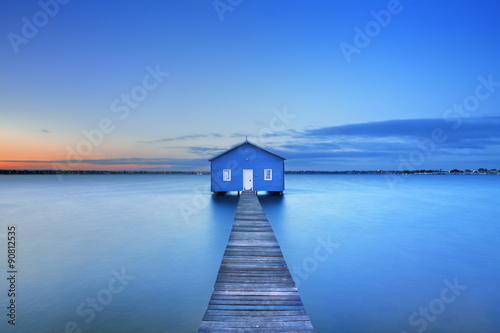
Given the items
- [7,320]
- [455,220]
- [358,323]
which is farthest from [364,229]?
[7,320]

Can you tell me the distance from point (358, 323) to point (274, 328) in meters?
3.68

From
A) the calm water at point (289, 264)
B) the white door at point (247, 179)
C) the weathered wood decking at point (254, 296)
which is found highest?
the white door at point (247, 179)

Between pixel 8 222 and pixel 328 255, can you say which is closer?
pixel 328 255

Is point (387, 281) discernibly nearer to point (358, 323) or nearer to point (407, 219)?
point (358, 323)

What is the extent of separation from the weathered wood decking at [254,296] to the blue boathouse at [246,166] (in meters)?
19.8

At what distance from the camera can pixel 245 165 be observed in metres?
28.8

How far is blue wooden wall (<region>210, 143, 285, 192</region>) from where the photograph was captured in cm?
A: 2864

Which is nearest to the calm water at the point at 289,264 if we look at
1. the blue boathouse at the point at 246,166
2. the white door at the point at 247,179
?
the white door at the point at 247,179

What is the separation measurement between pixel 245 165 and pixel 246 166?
0.14 meters

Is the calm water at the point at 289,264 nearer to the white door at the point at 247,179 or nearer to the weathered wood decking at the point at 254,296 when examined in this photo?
the weathered wood decking at the point at 254,296

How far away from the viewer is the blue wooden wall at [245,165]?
28.6 metres

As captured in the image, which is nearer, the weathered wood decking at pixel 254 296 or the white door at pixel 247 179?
the weathered wood decking at pixel 254 296

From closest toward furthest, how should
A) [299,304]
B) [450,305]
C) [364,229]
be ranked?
[299,304], [450,305], [364,229]

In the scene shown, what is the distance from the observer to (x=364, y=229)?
19.1m
